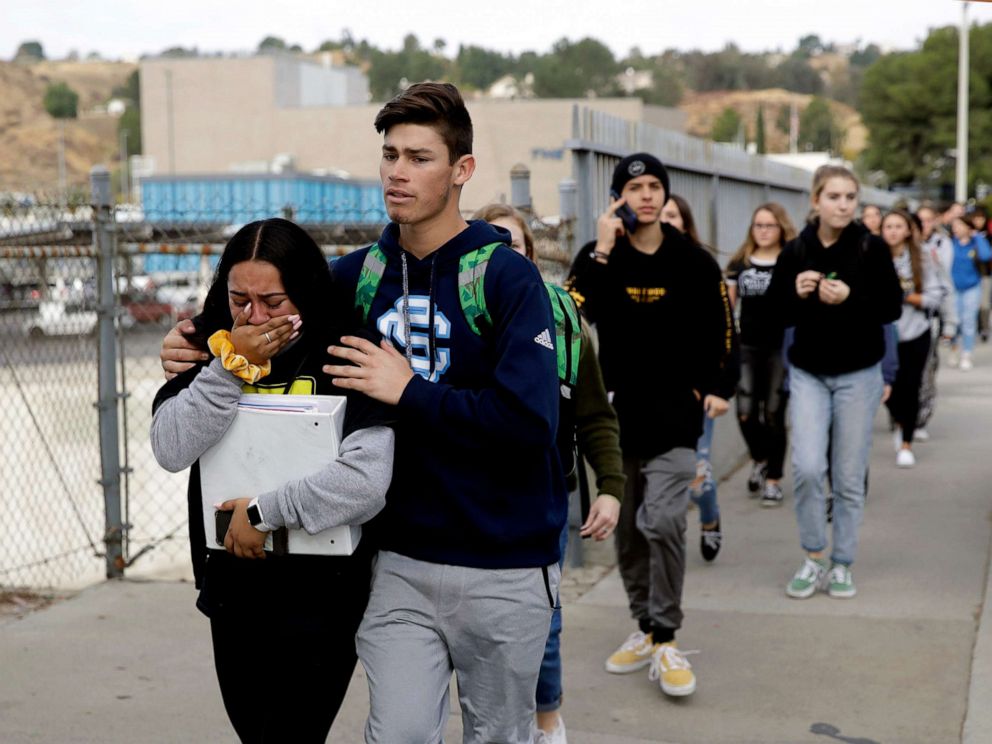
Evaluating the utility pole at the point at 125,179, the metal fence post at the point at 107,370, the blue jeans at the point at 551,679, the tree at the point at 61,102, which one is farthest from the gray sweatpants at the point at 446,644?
the tree at the point at 61,102

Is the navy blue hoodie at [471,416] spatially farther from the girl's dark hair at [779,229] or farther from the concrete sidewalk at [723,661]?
the girl's dark hair at [779,229]

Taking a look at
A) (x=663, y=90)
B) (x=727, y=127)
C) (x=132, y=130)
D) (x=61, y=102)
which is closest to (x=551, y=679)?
(x=727, y=127)

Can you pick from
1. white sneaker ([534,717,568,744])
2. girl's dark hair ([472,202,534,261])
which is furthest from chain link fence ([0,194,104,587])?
white sneaker ([534,717,568,744])

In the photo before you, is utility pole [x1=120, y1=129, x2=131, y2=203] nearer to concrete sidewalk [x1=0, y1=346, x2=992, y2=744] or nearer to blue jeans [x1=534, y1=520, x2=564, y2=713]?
concrete sidewalk [x1=0, y1=346, x2=992, y2=744]

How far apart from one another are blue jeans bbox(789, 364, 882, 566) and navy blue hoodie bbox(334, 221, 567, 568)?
3475mm

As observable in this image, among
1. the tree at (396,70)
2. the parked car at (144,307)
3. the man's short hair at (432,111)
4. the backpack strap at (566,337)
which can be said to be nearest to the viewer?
the man's short hair at (432,111)

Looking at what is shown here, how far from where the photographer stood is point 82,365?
822 cm

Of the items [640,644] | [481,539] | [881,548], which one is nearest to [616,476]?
[481,539]

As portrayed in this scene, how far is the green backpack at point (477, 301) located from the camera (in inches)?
116

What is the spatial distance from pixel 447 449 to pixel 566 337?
60 centimetres

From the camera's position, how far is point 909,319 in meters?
9.96

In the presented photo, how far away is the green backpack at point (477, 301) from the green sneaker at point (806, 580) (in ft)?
11.4

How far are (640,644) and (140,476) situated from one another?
8.72 m

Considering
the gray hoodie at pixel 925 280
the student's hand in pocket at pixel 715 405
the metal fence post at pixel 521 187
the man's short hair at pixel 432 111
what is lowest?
the student's hand in pocket at pixel 715 405
